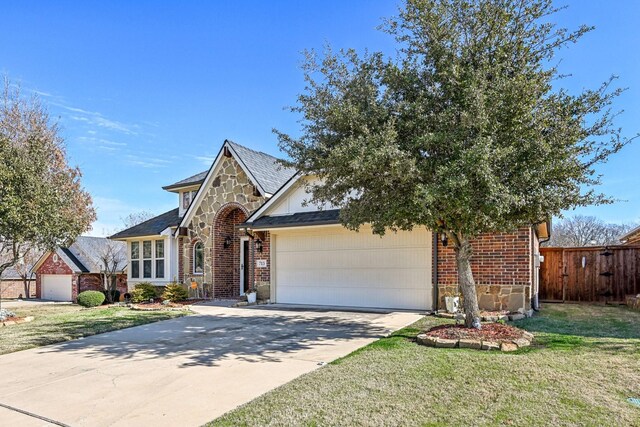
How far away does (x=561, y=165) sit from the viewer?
6645mm

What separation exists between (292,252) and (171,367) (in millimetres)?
8096

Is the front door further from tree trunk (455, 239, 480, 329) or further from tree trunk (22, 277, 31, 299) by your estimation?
tree trunk (22, 277, 31, 299)

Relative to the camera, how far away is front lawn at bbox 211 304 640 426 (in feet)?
13.8

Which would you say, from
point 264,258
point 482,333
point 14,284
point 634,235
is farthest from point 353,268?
point 14,284

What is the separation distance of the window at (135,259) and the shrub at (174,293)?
4.38 metres

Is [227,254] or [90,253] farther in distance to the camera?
[90,253]

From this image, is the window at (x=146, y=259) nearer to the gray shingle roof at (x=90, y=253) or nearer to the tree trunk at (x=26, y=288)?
the gray shingle roof at (x=90, y=253)

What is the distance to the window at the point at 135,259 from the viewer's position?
790 inches

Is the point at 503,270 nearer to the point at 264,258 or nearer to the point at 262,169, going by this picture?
the point at 264,258

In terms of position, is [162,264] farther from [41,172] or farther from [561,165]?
[561,165]

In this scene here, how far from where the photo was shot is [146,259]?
778 inches

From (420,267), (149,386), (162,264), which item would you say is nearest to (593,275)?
(420,267)

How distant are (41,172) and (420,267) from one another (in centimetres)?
1137

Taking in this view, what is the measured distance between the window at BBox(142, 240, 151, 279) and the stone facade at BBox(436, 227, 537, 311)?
47.9 ft
